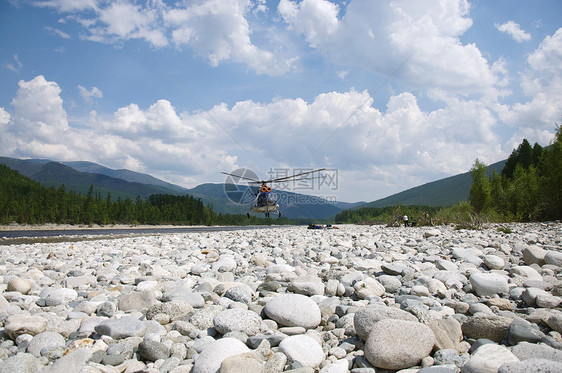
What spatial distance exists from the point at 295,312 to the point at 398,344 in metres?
1.11

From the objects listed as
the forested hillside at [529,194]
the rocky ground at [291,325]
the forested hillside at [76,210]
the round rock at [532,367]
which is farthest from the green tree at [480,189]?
the forested hillside at [76,210]

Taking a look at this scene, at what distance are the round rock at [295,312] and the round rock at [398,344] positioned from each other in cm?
80

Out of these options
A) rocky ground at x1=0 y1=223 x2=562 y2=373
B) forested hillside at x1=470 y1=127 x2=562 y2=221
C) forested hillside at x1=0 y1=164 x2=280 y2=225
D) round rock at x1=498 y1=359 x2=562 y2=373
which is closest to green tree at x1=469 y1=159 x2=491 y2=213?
forested hillside at x1=470 y1=127 x2=562 y2=221

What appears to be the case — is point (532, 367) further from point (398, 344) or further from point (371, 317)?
point (371, 317)

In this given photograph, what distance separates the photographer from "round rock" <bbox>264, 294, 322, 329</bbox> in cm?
313

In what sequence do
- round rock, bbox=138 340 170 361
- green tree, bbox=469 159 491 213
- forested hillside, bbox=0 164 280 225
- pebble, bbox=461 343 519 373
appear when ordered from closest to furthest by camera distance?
pebble, bbox=461 343 519 373 < round rock, bbox=138 340 170 361 < green tree, bbox=469 159 491 213 < forested hillside, bbox=0 164 280 225

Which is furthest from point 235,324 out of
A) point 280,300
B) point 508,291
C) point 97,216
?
point 97,216

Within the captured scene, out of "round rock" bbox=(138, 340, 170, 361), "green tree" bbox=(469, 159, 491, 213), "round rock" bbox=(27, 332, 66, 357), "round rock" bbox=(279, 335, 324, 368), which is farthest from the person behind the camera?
"green tree" bbox=(469, 159, 491, 213)

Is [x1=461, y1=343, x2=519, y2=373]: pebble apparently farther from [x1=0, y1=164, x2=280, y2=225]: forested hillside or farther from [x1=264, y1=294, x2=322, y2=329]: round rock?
[x1=0, y1=164, x2=280, y2=225]: forested hillside

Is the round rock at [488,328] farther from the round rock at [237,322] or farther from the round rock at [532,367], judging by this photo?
the round rock at [237,322]

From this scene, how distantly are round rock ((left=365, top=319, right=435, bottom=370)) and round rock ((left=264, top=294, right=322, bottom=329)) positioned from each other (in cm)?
80

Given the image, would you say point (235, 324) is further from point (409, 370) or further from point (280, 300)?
point (409, 370)

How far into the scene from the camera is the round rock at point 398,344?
2271 mm

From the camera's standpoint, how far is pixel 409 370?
2201 mm
